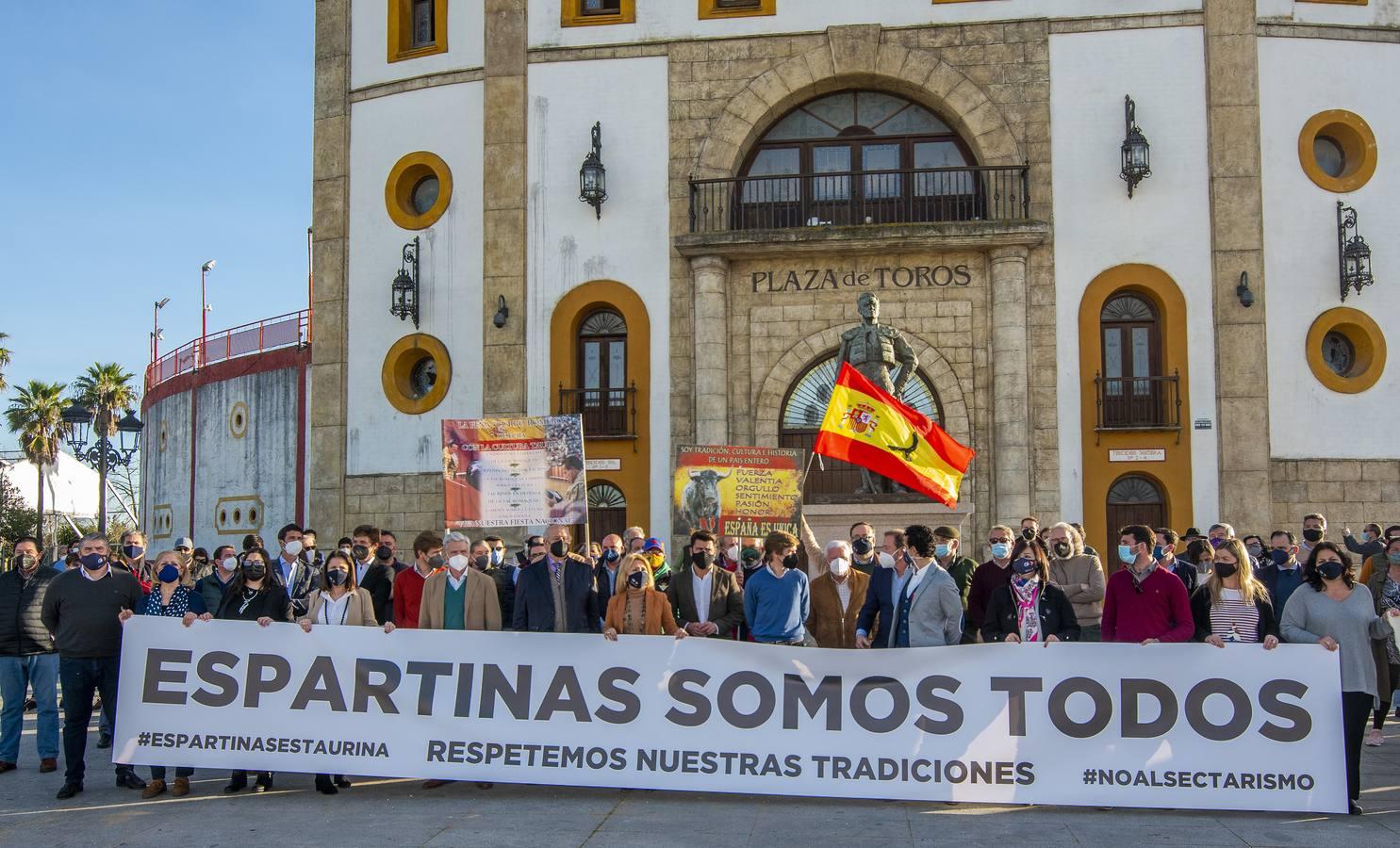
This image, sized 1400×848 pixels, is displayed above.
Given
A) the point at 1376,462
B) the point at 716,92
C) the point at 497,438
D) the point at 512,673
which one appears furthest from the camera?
the point at 716,92

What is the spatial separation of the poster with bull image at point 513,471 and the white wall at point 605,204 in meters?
5.81

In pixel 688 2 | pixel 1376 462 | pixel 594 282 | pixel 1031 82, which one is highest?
pixel 688 2

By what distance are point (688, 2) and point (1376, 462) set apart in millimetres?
12985

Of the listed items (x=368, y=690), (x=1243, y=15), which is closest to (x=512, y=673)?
(x=368, y=690)

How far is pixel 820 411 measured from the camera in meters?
21.8

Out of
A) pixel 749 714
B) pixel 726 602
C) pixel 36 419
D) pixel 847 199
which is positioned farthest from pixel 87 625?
pixel 36 419

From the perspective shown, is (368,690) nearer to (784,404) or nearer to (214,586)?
(214,586)

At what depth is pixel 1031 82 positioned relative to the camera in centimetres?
2169

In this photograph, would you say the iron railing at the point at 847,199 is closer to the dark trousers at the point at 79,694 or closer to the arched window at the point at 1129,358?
the arched window at the point at 1129,358

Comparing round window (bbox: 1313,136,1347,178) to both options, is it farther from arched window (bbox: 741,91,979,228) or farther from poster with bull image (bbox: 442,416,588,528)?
poster with bull image (bbox: 442,416,588,528)

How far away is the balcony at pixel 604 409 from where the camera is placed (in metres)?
22.1

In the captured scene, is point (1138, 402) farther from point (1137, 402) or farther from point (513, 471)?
point (513, 471)

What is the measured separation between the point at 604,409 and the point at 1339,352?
37.9 feet

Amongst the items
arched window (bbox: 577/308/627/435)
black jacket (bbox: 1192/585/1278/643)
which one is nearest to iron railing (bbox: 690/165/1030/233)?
arched window (bbox: 577/308/627/435)
